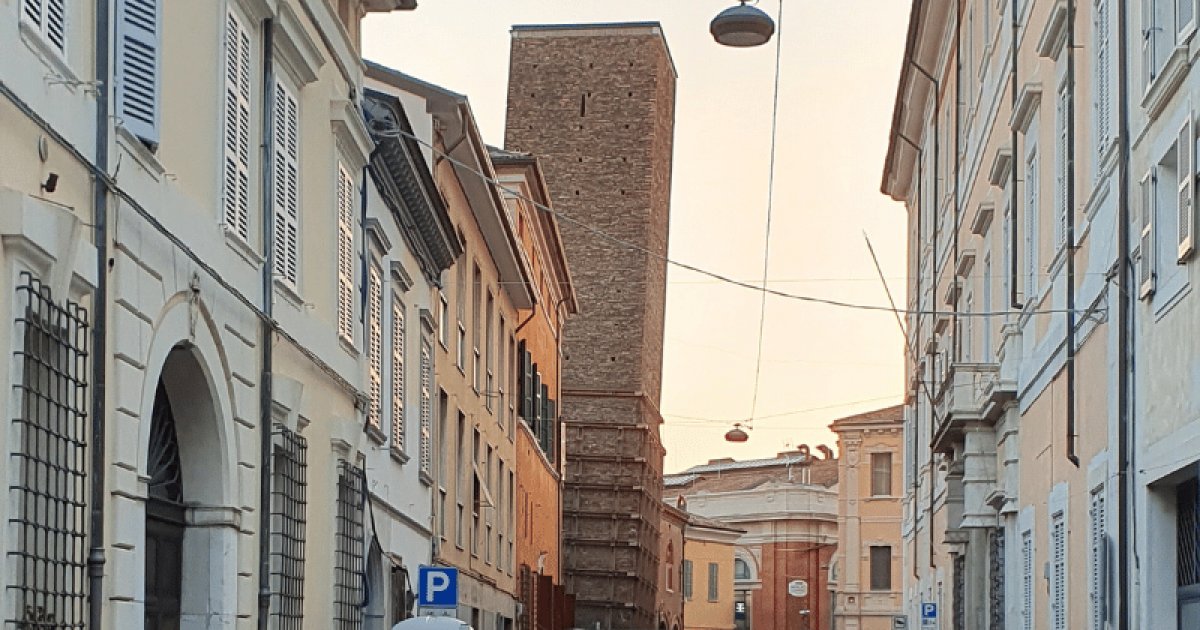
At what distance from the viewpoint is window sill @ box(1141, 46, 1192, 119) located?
12930mm

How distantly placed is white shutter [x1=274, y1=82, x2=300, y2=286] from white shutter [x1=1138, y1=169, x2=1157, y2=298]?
615 cm

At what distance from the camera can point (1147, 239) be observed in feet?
46.6

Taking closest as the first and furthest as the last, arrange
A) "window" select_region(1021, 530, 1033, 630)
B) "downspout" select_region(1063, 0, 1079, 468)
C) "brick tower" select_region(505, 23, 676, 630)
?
"downspout" select_region(1063, 0, 1079, 468)
"window" select_region(1021, 530, 1033, 630)
"brick tower" select_region(505, 23, 676, 630)

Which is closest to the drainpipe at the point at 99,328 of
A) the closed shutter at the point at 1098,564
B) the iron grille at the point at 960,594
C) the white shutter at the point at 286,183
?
the white shutter at the point at 286,183

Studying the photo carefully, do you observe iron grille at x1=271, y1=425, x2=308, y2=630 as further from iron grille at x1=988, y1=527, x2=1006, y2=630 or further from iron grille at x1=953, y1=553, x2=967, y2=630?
iron grille at x1=953, y1=553, x2=967, y2=630

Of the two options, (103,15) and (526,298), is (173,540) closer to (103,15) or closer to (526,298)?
(103,15)

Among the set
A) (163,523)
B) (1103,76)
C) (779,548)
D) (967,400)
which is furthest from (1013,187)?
(779,548)

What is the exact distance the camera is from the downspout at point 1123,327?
15086 millimetres

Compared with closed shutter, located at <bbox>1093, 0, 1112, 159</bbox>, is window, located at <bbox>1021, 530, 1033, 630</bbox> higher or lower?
lower

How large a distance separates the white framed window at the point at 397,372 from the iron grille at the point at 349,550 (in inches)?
111

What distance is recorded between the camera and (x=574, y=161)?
6381cm

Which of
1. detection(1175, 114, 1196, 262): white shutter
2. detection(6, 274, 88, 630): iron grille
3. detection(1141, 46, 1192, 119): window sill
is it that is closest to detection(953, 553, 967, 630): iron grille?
detection(1141, 46, 1192, 119): window sill

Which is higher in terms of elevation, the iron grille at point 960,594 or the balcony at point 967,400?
the balcony at point 967,400

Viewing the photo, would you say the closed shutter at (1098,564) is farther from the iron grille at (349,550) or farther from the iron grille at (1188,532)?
the iron grille at (349,550)
